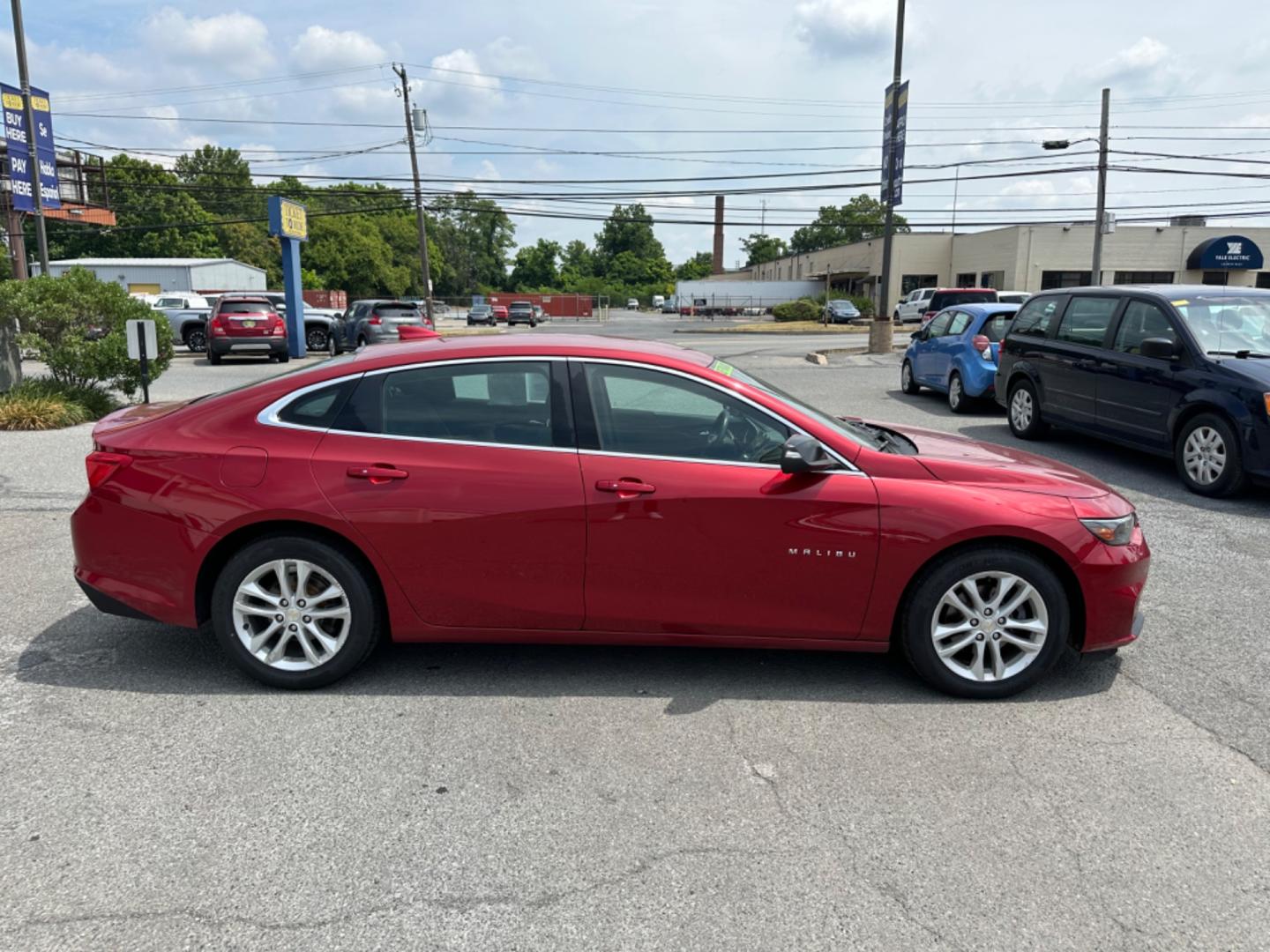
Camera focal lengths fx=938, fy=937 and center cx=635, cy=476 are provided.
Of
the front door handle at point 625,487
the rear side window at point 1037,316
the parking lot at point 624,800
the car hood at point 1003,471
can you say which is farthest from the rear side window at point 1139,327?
the front door handle at point 625,487

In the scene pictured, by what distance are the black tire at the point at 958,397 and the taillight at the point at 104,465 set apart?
36.2 feet

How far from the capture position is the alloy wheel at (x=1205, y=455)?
25.2ft

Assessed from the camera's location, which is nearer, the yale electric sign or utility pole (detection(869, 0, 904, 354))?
utility pole (detection(869, 0, 904, 354))

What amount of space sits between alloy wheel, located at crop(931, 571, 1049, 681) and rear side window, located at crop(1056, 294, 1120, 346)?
635 centimetres

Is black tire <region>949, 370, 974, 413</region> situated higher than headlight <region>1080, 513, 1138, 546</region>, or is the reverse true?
headlight <region>1080, 513, 1138, 546</region>

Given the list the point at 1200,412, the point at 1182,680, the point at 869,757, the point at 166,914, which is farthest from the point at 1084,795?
the point at 1200,412

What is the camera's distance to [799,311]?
181ft

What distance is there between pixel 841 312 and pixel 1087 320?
45.0 meters

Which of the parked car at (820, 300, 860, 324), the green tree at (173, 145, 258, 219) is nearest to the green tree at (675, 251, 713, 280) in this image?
the green tree at (173, 145, 258, 219)

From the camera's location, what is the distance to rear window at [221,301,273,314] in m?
22.3

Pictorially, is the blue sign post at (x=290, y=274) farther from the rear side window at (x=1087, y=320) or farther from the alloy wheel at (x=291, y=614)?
the alloy wheel at (x=291, y=614)

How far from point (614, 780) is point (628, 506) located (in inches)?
42.5

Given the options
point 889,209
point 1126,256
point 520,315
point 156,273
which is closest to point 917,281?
point 1126,256

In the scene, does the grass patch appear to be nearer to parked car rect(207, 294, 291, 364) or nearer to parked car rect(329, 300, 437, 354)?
parked car rect(207, 294, 291, 364)
